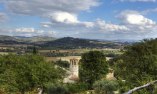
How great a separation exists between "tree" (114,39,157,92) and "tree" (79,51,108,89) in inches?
1544

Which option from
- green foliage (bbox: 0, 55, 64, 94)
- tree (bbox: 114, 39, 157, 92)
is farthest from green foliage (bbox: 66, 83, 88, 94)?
tree (bbox: 114, 39, 157, 92)

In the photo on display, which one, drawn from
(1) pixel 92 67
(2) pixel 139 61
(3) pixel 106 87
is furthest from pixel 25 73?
(2) pixel 139 61

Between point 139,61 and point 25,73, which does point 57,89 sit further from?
point 139,61

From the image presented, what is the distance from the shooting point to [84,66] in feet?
322

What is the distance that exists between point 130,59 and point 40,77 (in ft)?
103

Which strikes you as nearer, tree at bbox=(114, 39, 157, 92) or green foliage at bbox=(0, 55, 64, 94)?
tree at bbox=(114, 39, 157, 92)

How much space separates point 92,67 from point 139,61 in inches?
1771

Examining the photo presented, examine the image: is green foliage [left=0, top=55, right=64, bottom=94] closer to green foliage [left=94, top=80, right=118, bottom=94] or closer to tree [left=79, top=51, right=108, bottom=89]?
tree [left=79, top=51, right=108, bottom=89]

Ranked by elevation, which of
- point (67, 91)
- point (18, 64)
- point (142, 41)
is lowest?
point (67, 91)

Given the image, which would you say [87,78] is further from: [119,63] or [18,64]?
[119,63]

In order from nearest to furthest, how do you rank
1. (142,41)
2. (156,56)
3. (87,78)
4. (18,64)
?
(156,56), (142,41), (18,64), (87,78)

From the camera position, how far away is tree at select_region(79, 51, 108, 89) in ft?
314

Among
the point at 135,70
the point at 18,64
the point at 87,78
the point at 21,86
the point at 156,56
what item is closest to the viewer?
the point at 135,70

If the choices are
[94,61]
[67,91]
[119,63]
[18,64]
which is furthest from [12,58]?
[119,63]
